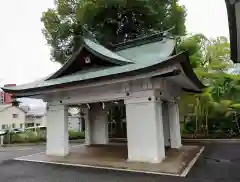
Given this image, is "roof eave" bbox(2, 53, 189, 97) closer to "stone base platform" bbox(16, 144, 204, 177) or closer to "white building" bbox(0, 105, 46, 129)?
"stone base platform" bbox(16, 144, 204, 177)

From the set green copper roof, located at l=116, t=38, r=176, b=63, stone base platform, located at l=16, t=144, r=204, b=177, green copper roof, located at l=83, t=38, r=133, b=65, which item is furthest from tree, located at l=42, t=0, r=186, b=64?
stone base platform, located at l=16, t=144, r=204, b=177

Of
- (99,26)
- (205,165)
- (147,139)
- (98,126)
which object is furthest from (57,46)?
(205,165)

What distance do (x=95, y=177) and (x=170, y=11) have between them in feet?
60.7

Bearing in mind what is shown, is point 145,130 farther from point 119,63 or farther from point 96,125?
point 96,125

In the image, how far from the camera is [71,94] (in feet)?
32.1

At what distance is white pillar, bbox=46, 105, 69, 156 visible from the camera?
9913 mm

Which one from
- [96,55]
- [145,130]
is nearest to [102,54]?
[96,55]

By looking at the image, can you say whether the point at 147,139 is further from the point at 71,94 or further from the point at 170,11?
the point at 170,11

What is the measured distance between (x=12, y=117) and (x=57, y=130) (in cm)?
3384

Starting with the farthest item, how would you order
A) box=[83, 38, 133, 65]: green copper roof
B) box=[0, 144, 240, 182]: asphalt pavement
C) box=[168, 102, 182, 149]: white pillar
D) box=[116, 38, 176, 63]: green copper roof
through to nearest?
box=[168, 102, 182, 149]: white pillar < box=[116, 38, 176, 63]: green copper roof < box=[83, 38, 133, 65]: green copper roof < box=[0, 144, 240, 182]: asphalt pavement

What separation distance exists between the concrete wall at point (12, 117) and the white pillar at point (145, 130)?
3547 cm

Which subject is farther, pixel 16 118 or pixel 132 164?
pixel 16 118

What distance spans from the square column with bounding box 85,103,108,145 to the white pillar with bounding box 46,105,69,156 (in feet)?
12.1

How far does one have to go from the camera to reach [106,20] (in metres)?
20.3
